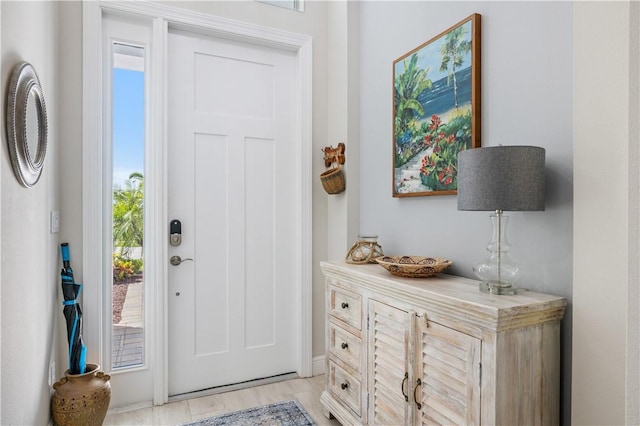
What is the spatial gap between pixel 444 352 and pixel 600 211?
700mm

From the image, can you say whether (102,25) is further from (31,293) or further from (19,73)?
(31,293)

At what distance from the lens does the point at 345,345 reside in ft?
6.84

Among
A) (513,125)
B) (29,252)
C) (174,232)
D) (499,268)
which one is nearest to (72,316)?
(29,252)

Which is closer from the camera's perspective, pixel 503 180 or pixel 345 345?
pixel 503 180

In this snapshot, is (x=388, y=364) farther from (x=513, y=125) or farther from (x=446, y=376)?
(x=513, y=125)

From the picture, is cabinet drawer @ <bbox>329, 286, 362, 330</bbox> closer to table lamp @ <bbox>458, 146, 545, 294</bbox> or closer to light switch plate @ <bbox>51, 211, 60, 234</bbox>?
table lamp @ <bbox>458, 146, 545, 294</bbox>

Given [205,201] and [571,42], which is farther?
[205,201]

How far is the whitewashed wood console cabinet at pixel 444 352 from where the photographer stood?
1.27m

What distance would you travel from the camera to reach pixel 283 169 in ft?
9.31

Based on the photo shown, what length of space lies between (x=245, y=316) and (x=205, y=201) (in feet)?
2.74

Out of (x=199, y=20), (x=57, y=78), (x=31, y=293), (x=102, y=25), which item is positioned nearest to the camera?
(x=31, y=293)

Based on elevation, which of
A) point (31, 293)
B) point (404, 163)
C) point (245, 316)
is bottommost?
point (245, 316)

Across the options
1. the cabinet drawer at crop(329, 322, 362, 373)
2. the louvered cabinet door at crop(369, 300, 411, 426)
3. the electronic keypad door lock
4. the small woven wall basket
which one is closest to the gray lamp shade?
the louvered cabinet door at crop(369, 300, 411, 426)

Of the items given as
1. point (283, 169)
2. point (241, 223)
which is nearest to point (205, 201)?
point (241, 223)
